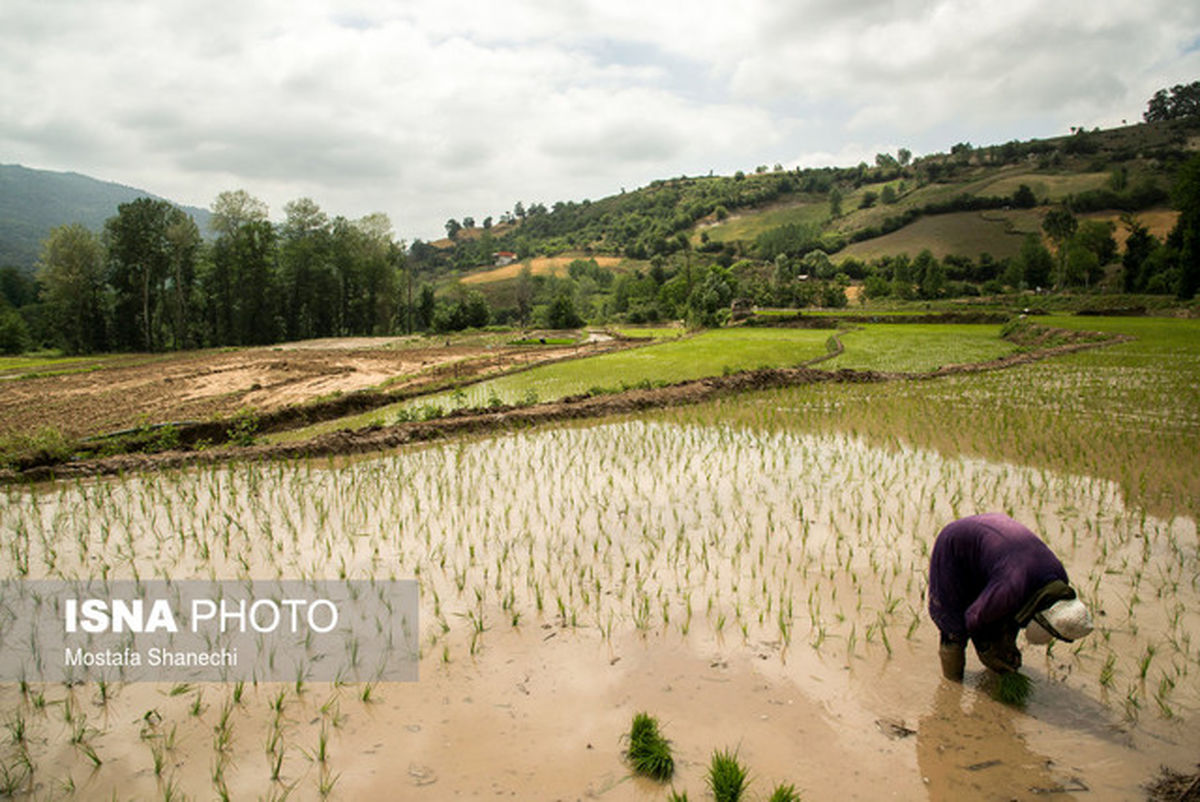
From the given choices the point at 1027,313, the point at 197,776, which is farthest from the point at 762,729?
the point at 1027,313

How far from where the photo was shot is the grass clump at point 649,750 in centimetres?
341

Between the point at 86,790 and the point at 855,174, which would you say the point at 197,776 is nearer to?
the point at 86,790

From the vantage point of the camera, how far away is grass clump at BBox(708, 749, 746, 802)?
3.20 metres

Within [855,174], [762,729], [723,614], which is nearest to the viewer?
→ [762,729]

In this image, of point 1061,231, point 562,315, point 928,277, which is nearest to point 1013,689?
point 562,315

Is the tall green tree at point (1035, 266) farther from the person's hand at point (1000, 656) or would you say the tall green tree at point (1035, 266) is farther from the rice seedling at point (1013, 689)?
the person's hand at point (1000, 656)

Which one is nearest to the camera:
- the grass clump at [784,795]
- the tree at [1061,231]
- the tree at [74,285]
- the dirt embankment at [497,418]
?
the grass clump at [784,795]

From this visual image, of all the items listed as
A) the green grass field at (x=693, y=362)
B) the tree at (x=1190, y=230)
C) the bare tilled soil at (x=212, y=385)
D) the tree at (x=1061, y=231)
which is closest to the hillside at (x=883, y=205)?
the tree at (x=1061, y=231)

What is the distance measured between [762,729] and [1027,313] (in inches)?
1963

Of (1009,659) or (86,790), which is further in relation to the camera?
(1009,659)

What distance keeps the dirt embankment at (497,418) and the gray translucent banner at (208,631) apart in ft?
16.8

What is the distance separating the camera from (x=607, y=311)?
7412 cm

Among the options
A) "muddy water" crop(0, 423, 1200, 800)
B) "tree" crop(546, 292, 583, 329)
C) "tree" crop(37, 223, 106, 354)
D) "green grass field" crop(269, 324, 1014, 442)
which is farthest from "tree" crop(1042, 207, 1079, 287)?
"tree" crop(37, 223, 106, 354)

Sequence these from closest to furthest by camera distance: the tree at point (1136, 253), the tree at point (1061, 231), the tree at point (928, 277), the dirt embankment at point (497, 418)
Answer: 1. the dirt embankment at point (497, 418)
2. the tree at point (1136, 253)
3. the tree at point (1061, 231)
4. the tree at point (928, 277)
